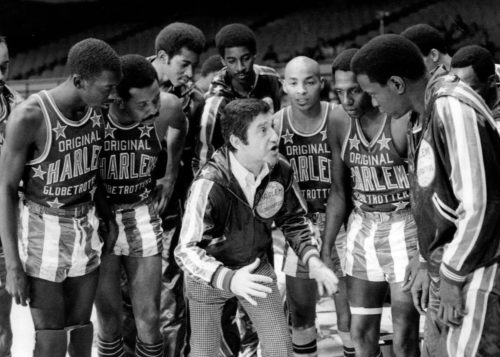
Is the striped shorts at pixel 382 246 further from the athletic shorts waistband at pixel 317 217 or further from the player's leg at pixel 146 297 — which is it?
the player's leg at pixel 146 297

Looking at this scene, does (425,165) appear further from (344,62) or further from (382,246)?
(344,62)

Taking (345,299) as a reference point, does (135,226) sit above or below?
above

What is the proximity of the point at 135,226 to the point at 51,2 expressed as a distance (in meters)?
7.84

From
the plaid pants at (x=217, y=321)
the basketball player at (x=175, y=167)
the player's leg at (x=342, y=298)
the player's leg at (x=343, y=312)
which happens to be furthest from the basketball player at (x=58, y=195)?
the player's leg at (x=343, y=312)

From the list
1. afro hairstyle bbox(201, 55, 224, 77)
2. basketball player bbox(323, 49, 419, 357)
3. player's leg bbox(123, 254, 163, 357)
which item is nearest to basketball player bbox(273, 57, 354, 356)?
basketball player bbox(323, 49, 419, 357)

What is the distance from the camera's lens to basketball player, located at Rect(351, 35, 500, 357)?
2.31m

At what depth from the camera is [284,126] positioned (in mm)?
3865

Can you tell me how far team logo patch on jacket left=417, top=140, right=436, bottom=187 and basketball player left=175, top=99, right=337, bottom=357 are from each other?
652 millimetres

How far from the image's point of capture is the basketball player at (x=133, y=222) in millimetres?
3545

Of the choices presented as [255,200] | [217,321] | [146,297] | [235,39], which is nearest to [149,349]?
[146,297]

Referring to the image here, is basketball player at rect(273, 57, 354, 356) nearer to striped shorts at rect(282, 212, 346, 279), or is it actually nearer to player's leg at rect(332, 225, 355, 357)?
striped shorts at rect(282, 212, 346, 279)

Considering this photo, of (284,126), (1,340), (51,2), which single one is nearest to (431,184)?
(284,126)

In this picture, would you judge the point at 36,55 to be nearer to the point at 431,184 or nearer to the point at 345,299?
the point at 345,299

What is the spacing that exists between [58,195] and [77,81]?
531 millimetres
